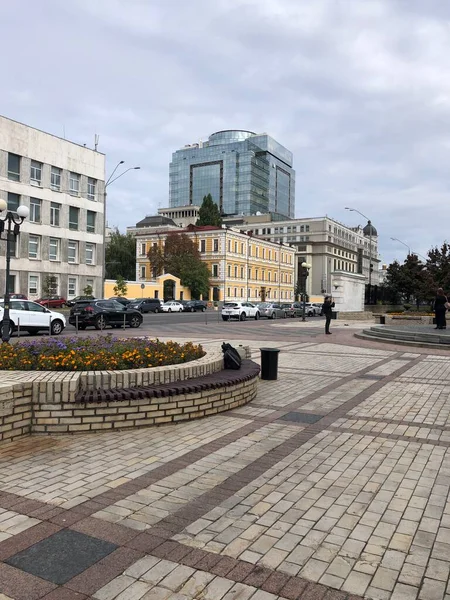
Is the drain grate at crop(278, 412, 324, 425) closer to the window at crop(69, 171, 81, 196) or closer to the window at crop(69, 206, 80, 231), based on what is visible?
the window at crop(69, 206, 80, 231)

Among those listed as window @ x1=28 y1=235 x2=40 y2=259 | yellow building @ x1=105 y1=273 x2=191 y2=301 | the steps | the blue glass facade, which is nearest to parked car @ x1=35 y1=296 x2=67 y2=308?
window @ x1=28 y1=235 x2=40 y2=259

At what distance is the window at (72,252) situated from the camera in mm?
51156

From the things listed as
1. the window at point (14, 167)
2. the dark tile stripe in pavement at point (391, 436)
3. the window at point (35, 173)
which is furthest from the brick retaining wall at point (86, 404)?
the window at point (35, 173)

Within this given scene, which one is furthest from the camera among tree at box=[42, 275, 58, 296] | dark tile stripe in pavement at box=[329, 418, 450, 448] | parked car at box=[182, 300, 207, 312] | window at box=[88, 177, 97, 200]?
parked car at box=[182, 300, 207, 312]

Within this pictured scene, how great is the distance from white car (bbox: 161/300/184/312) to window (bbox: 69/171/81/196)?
14908 mm

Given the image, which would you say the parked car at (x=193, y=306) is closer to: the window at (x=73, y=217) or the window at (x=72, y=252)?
the window at (x=72, y=252)

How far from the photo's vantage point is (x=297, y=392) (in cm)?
899

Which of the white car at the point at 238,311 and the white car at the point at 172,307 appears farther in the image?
the white car at the point at 172,307

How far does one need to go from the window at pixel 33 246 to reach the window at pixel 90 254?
6.39m

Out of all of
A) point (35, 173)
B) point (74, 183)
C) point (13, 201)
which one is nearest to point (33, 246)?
point (13, 201)

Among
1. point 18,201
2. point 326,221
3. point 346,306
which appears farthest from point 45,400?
point 326,221

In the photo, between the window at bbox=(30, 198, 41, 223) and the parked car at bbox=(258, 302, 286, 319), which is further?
Answer: the window at bbox=(30, 198, 41, 223)

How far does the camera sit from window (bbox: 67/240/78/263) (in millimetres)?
51156

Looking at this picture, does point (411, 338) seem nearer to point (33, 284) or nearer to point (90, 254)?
point (33, 284)
